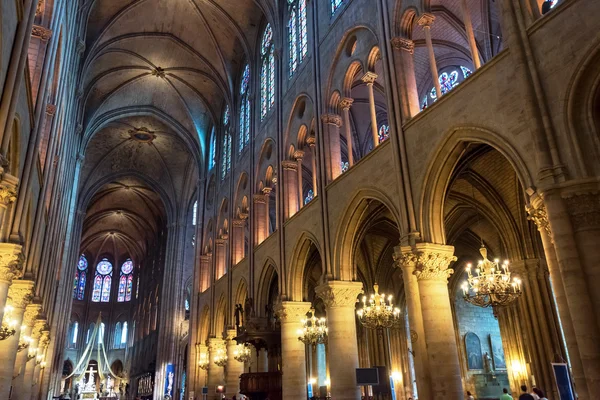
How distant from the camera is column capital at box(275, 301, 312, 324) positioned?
16672mm

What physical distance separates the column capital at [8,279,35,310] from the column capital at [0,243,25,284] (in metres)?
2.64

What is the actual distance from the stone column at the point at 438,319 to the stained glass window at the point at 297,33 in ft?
35.3

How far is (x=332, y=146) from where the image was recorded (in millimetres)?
15516

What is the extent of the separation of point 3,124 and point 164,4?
19988 mm

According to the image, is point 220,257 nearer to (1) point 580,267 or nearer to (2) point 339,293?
(2) point 339,293

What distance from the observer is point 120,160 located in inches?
1526

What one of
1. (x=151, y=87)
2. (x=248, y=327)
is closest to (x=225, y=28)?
(x=151, y=87)

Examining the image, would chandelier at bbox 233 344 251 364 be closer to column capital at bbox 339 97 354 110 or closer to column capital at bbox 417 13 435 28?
column capital at bbox 339 97 354 110

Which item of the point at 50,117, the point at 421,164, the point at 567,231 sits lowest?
the point at 567,231

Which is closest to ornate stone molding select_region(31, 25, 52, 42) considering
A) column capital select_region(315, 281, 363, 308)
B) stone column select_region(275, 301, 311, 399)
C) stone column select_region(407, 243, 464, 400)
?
column capital select_region(315, 281, 363, 308)

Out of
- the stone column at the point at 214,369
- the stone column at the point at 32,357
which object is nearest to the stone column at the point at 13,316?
the stone column at the point at 32,357

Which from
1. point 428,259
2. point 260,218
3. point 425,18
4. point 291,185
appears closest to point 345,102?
point 425,18

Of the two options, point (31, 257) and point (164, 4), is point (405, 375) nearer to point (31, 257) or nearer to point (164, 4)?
point (31, 257)

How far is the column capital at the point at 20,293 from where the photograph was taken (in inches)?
471
